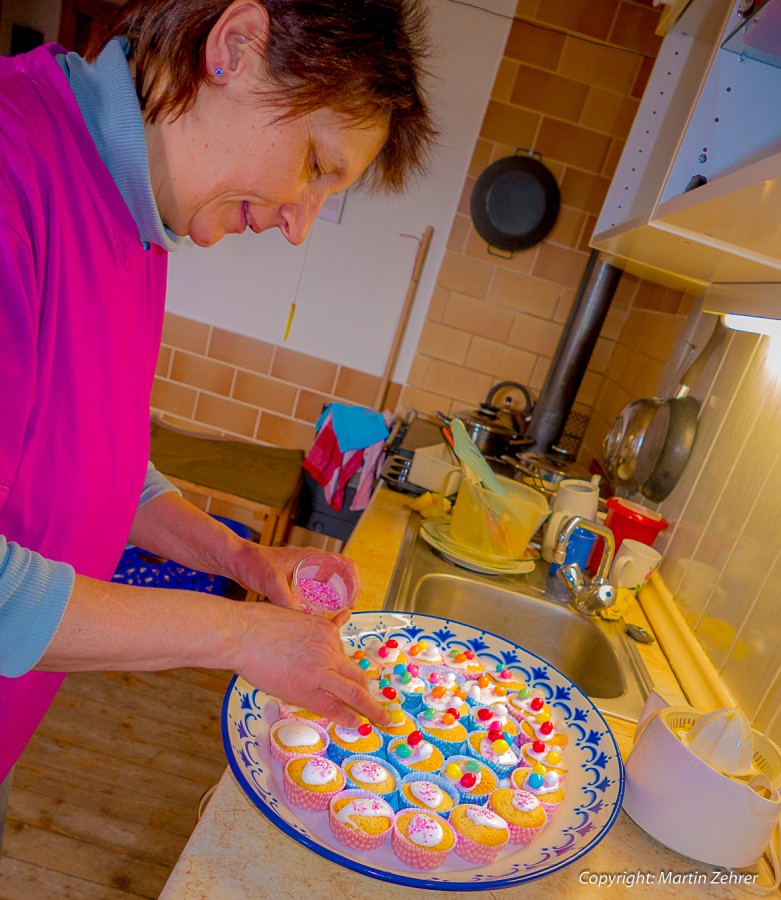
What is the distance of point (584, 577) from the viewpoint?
133cm

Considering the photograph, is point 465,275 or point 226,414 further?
point 226,414

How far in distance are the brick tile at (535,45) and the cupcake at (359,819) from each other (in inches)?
94.1

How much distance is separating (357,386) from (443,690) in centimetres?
193

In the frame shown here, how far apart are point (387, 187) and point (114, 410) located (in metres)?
0.49

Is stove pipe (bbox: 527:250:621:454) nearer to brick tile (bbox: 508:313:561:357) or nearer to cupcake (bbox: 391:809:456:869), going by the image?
brick tile (bbox: 508:313:561:357)

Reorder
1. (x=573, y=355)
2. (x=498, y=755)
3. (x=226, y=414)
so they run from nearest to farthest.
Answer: (x=498, y=755)
(x=573, y=355)
(x=226, y=414)

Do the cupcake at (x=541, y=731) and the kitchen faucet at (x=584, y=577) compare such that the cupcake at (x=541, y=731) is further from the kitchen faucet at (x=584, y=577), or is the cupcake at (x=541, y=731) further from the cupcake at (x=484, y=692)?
the kitchen faucet at (x=584, y=577)

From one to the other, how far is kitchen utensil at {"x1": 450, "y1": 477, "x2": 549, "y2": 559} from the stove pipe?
0.81 meters

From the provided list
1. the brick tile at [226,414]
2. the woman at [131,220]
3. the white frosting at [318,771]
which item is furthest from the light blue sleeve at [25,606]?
the brick tile at [226,414]

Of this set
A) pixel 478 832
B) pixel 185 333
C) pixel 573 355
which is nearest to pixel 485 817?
pixel 478 832

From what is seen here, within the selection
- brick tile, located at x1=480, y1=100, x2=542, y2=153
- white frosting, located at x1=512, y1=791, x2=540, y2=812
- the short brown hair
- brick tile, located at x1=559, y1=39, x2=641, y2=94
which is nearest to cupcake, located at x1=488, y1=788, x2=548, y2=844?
white frosting, located at x1=512, y1=791, x2=540, y2=812

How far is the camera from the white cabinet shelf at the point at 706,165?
72cm

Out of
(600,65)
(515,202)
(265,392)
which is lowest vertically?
(265,392)

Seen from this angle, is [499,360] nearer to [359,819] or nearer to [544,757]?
[544,757]
